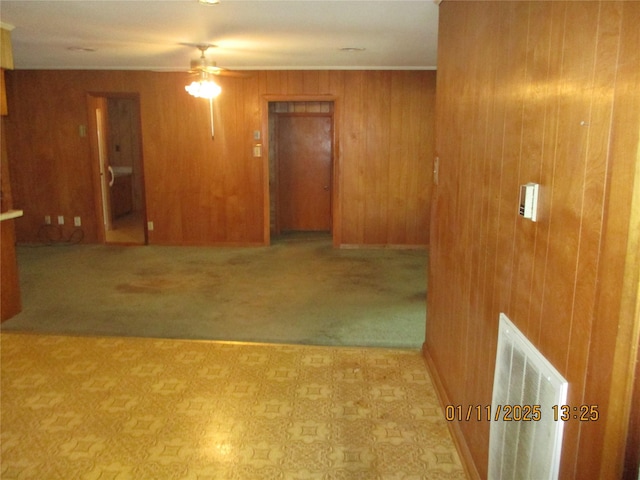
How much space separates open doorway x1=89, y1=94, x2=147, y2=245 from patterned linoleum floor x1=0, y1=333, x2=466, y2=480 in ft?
12.5

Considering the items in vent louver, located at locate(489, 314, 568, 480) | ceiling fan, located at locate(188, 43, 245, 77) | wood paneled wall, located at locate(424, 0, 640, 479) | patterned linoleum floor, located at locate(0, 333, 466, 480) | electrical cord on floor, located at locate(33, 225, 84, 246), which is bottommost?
patterned linoleum floor, located at locate(0, 333, 466, 480)

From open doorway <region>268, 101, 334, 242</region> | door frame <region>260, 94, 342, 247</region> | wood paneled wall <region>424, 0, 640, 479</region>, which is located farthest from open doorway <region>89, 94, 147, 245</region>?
wood paneled wall <region>424, 0, 640, 479</region>

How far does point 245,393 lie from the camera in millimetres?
2848

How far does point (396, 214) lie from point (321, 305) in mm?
2685

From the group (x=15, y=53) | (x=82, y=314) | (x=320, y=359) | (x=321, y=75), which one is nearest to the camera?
(x=320, y=359)

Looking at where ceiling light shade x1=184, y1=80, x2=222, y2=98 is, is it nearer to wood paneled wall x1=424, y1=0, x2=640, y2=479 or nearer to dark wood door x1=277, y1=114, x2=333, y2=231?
dark wood door x1=277, y1=114, x2=333, y2=231

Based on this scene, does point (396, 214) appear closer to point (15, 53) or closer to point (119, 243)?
point (119, 243)

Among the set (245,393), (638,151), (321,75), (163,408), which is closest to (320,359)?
(245,393)

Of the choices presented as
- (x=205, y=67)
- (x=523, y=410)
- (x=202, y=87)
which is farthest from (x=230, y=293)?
(x=523, y=410)

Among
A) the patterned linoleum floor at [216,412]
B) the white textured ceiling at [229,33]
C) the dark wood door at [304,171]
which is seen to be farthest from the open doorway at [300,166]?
the patterned linoleum floor at [216,412]

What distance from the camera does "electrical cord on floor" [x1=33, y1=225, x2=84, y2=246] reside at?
22.9 ft

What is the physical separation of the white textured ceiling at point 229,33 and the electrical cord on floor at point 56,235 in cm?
217

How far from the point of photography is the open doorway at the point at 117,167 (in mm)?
6824

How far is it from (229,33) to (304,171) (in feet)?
11.9
